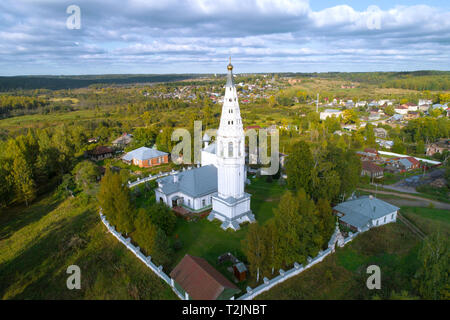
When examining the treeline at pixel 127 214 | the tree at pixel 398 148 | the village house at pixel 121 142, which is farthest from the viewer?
the village house at pixel 121 142

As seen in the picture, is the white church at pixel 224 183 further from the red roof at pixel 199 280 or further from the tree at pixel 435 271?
the tree at pixel 435 271

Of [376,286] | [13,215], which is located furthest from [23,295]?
[376,286]

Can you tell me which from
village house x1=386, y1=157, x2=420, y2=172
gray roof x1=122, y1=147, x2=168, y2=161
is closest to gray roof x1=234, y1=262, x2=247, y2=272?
→ gray roof x1=122, y1=147, x2=168, y2=161

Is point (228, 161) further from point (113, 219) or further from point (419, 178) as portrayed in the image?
point (419, 178)

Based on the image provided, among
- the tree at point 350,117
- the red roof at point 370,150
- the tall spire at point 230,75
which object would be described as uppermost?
the tall spire at point 230,75

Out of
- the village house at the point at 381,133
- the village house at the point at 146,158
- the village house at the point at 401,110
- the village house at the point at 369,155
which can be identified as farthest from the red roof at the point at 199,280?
the village house at the point at 401,110

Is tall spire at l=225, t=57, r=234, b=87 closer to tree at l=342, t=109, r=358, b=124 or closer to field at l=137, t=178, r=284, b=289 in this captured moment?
field at l=137, t=178, r=284, b=289

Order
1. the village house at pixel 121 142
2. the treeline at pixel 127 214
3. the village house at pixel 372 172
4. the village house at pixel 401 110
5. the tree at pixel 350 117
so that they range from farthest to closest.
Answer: the village house at pixel 401 110, the tree at pixel 350 117, the village house at pixel 121 142, the village house at pixel 372 172, the treeline at pixel 127 214
